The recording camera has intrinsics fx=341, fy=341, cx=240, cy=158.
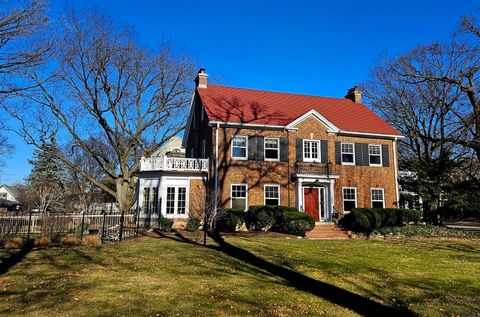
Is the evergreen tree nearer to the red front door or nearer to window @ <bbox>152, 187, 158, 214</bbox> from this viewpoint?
window @ <bbox>152, 187, 158, 214</bbox>

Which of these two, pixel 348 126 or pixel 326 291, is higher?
pixel 348 126

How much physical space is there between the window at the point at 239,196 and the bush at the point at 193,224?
2.79 metres

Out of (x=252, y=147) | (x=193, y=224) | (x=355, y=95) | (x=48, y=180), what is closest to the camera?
(x=193, y=224)

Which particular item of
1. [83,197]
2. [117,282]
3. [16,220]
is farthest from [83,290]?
[83,197]

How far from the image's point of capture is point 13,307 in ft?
21.0

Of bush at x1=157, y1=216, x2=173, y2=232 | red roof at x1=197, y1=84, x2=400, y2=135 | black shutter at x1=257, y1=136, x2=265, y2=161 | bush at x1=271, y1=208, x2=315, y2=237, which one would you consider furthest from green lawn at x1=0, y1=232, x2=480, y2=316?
red roof at x1=197, y1=84, x2=400, y2=135

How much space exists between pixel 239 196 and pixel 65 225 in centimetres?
999

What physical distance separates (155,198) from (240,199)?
551 centimetres

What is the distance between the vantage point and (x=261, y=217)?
1961 cm

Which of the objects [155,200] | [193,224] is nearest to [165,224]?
[193,224]

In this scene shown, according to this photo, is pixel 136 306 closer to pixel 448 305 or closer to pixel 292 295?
pixel 292 295

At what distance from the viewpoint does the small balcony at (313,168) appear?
73.6 feet

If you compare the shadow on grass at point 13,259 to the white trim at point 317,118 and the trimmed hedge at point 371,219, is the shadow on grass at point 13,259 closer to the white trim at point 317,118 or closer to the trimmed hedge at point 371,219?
the white trim at point 317,118

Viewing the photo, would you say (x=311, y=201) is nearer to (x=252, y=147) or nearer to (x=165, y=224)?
(x=252, y=147)
